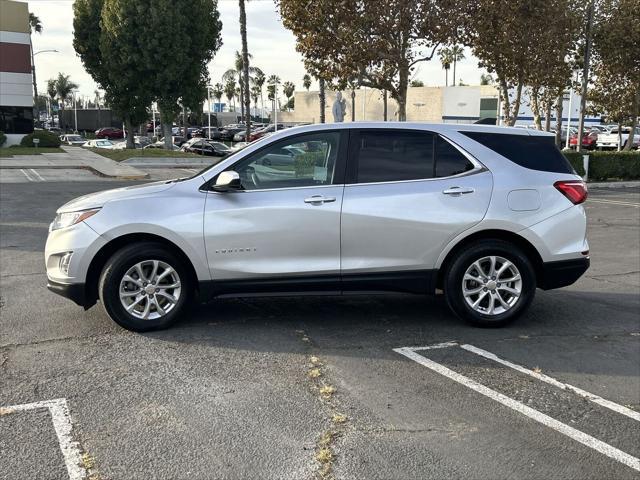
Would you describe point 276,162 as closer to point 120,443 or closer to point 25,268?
point 120,443

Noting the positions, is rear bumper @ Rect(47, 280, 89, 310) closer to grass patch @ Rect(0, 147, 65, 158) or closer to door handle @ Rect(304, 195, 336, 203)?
door handle @ Rect(304, 195, 336, 203)

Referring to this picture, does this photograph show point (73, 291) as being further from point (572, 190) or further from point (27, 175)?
point (27, 175)

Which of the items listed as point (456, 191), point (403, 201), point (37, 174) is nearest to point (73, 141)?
point (37, 174)

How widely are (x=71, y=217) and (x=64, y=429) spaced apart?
2.27 meters

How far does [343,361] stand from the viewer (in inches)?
193

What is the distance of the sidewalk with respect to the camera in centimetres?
2411

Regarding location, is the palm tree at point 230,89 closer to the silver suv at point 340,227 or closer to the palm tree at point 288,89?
the palm tree at point 288,89

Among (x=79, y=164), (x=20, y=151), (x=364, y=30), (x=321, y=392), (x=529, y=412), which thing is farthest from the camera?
(x=20, y=151)

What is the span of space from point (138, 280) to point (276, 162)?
5.07ft

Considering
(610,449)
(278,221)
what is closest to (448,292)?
(278,221)

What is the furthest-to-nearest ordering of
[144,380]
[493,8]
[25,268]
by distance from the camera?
[493,8] < [25,268] < [144,380]

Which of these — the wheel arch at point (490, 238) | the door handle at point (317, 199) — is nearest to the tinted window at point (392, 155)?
the door handle at point (317, 199)

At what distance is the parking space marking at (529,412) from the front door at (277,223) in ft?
3.49

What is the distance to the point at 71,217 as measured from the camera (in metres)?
5.46
